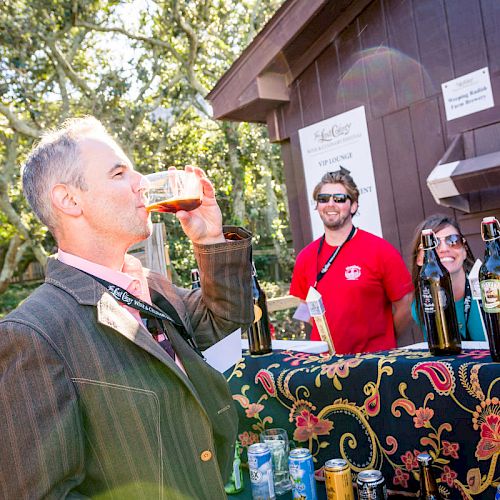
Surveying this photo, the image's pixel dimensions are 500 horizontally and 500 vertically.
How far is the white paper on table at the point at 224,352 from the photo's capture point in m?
1.87

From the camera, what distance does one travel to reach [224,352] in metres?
1.91

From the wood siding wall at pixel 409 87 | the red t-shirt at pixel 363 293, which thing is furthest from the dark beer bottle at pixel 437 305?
the wood siding wall at pixel 409 87

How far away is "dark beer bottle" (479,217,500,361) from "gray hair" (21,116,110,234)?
1169 mm

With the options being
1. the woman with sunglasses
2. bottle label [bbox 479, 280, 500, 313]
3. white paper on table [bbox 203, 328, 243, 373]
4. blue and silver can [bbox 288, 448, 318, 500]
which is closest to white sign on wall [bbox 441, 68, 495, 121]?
the woman with sunglasses

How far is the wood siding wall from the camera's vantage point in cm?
385

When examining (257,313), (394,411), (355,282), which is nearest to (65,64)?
(355,282)

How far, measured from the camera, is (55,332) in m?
1.23

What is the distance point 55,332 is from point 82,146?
51 cm

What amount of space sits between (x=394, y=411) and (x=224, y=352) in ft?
1.95

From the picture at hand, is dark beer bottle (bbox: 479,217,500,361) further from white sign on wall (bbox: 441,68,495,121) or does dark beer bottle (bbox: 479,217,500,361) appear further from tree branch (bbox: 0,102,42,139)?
tree branch (bbox: 0,102,42,139)

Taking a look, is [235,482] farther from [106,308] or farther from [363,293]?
[363,293]

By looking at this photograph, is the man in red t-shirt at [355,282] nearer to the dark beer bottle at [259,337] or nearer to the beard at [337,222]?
the beard at [337,222]

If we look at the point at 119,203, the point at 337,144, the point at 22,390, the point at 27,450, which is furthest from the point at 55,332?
the point at 337,144

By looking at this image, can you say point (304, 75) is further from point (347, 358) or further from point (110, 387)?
point (110, 387)
